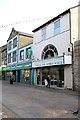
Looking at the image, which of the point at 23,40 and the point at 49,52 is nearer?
the point at 49,52

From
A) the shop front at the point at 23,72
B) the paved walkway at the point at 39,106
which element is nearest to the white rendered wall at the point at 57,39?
the shop front at the point at 23,72

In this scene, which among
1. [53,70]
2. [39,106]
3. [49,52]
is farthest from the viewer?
[49,52]

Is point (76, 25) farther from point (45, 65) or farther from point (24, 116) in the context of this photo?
point (24, 116)

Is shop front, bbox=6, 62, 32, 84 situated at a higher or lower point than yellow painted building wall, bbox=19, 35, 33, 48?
lower

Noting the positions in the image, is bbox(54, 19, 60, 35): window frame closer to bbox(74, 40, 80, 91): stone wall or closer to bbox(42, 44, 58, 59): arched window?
bbox(42, 44, 58, 59): arched window

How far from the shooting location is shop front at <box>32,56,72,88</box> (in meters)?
17.5

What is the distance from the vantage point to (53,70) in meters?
20.2

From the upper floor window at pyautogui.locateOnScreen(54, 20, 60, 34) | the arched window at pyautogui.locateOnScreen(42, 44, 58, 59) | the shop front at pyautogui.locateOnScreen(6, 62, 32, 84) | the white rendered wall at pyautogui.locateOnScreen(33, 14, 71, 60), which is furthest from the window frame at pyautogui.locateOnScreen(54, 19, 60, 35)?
the shop front at pyautogui.locateOnScreen(6, 62, 32, 84)

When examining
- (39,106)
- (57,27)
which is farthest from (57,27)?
(39,106)

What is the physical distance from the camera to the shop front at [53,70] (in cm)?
1755

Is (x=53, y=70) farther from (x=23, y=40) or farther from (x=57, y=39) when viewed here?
(x=23, y=40)

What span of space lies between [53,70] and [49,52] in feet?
8.60

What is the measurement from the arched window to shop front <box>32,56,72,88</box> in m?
1.04

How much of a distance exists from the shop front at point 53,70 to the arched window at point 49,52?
1.04 m
